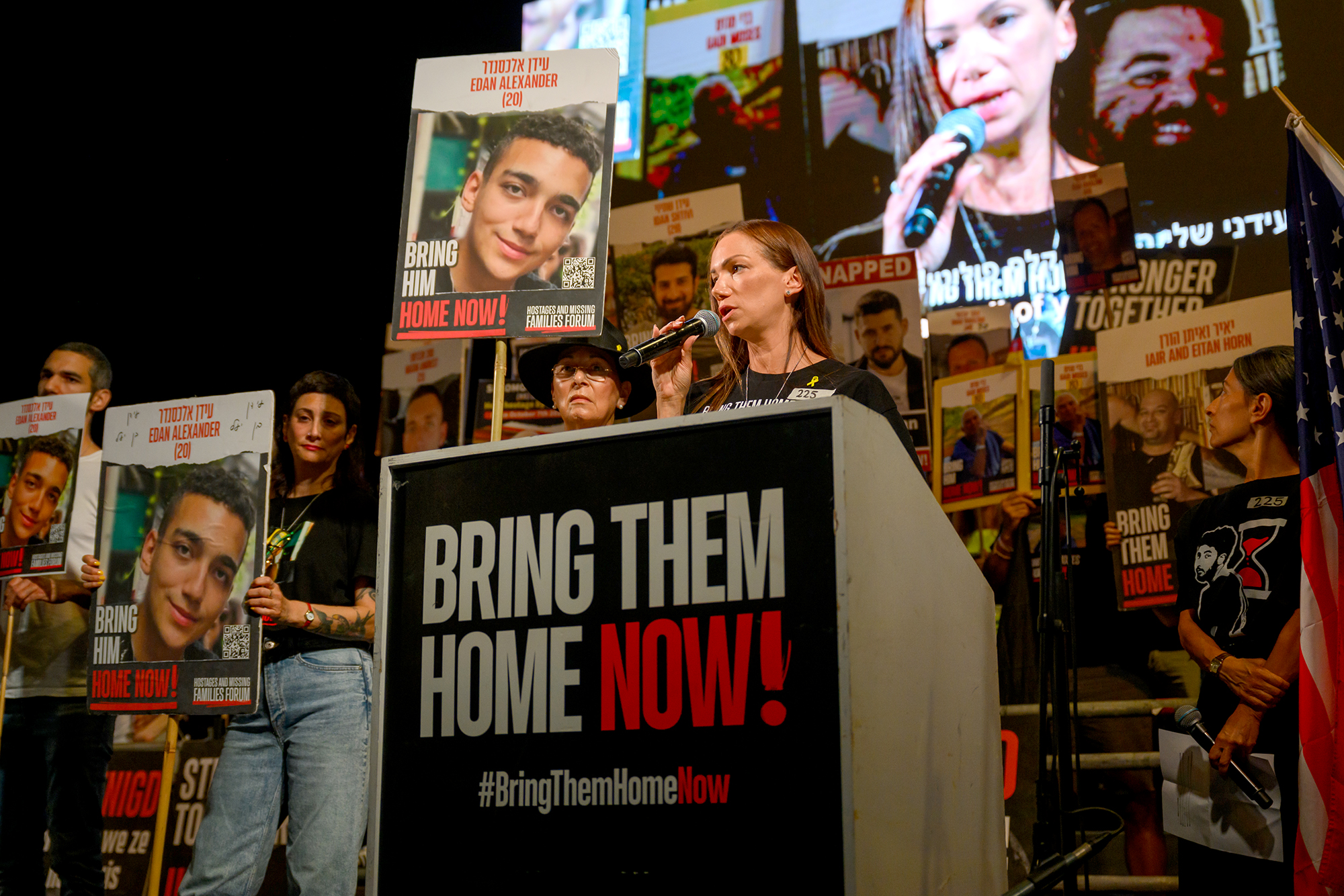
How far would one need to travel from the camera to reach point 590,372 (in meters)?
→ 2.60

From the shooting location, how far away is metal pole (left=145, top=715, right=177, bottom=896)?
3.08 meters

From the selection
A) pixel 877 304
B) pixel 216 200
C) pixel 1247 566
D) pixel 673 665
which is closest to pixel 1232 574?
pixel 1247 566

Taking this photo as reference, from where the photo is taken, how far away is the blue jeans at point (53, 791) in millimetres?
3295

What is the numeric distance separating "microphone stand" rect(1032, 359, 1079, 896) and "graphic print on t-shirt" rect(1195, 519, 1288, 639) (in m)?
0.47

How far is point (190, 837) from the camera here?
3.86m

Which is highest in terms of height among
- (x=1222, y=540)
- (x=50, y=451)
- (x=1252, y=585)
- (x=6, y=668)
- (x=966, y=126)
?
(x=966, y=126)

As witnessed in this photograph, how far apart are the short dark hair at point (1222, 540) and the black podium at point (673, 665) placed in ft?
5.54

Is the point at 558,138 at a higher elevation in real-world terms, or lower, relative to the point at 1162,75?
lower

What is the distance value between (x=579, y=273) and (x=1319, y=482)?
1.68 metres

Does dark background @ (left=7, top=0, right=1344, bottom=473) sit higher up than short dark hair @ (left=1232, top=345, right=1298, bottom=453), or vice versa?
dark background @ (left=7, top=0, right=1344, bottom=473)

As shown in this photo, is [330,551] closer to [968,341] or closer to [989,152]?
[968,341]

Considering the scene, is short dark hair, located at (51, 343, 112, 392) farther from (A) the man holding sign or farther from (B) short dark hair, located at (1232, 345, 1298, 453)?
(B) short dark hair, located at (1232, 345, 1298, 453)

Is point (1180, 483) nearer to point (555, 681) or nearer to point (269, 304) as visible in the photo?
point (555, 681)

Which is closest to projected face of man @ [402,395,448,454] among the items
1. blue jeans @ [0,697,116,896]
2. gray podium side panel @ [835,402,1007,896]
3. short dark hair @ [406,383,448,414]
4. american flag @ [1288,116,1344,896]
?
short dark hair @ [406,383,448,414]
